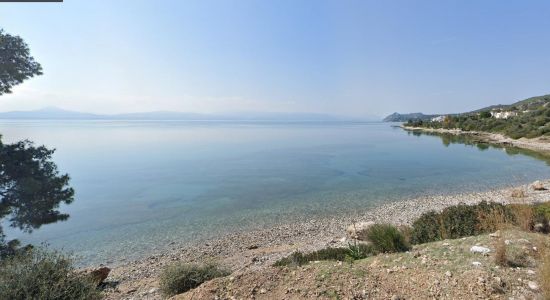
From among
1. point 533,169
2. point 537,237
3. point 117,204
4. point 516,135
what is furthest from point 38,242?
point 516,135

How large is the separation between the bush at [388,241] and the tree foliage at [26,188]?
10.5 meters

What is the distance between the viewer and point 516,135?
67.9 meters

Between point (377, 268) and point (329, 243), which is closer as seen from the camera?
point (377, 268)

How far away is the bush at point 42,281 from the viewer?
4.79m

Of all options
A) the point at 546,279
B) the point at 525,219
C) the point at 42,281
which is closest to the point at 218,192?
the point at 42,281

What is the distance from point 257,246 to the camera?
13.5 metres

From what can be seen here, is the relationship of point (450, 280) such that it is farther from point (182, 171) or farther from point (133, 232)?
point (182, 171)

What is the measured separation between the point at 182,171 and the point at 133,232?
68.4ft

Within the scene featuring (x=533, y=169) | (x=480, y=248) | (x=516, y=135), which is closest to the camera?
(x=480, y=248)

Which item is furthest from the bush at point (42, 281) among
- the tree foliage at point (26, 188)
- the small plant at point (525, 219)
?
the small plant at point (525, 219)

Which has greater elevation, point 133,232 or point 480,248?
point 480,248

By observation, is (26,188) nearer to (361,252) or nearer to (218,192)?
(361,252)

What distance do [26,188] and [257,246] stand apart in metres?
9.02

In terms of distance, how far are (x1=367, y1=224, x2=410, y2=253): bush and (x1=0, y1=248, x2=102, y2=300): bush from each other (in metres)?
6.79
